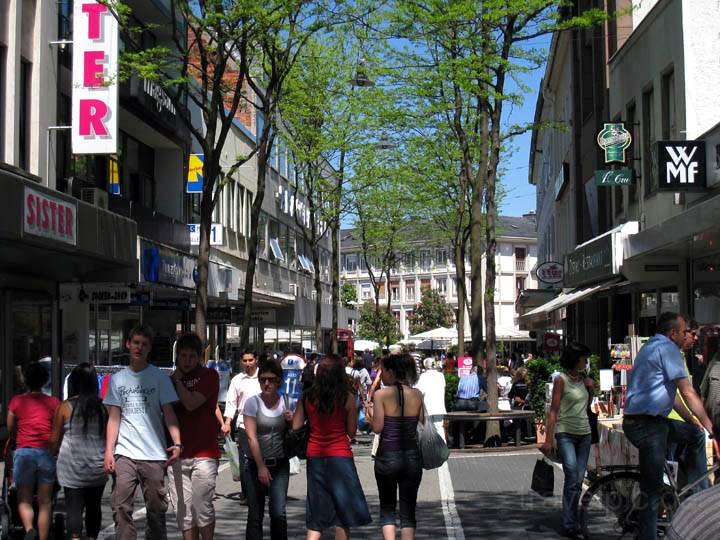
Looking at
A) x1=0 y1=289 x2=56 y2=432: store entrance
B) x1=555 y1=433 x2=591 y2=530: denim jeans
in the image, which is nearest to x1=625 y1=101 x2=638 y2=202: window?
x1=0 y1=289 x2=56 y2=432: store entrance

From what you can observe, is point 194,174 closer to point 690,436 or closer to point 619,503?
point 619,503

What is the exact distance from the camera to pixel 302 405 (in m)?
8.34

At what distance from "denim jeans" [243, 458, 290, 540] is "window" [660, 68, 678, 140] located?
14283 mm

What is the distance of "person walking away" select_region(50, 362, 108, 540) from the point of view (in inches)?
333

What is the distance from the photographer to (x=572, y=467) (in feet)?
33.4

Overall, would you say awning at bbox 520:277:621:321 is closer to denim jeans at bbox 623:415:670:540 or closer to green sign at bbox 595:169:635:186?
green sign at bbox 595:169:635:186

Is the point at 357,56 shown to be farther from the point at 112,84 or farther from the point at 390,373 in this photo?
the point at 390,373

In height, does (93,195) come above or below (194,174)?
below

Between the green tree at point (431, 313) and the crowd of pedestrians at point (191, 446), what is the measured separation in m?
94.8

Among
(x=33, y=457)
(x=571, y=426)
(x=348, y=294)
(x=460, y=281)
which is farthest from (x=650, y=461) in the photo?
(x=348, y=294)

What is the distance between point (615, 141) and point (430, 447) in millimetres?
15538

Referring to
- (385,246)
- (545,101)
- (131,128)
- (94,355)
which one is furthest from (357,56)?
(385,246)

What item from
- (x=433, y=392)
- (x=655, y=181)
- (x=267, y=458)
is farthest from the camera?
(x=655, y=181)

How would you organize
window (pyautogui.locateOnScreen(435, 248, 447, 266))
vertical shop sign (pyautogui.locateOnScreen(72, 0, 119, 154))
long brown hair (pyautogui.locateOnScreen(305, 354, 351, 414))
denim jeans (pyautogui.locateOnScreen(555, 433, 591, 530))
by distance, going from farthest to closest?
window (pyautogui.locateOnScreen(435, 248, 447, 266)) → vertical shop sign (pyautogui.locateOnScreen(72, 0, 119, 154)) → denim jeans (pyautogui.locateOnScreen(555, 433, 591, 530)) → long brown hair (pyautogui.locateOnScreen(305, 354, 351, 414))
